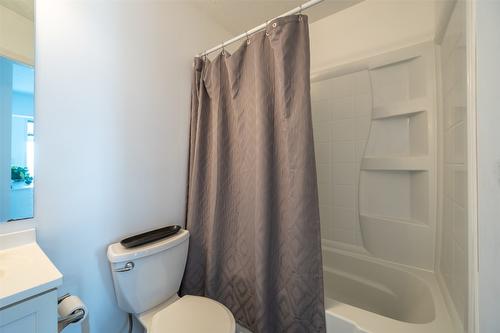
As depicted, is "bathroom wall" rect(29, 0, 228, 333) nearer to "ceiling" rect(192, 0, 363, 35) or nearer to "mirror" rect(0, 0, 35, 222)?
"mirror" rect(0, 0, 35, 222)

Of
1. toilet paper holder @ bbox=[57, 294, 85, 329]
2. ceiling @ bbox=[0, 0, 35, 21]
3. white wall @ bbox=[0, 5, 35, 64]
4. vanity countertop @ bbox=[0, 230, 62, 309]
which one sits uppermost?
ceiling @ bbox=[0, 0, 35, 21]

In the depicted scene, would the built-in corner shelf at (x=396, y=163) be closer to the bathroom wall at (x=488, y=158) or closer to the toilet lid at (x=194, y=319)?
the bathroom wall at (x=488, y=158)

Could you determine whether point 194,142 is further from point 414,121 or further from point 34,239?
point 414,121

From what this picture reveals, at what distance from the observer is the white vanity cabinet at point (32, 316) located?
0.46m

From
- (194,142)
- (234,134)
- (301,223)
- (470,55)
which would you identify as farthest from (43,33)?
(470,55)

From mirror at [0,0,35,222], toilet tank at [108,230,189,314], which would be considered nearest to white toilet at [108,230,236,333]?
toilet tank at [108,230,189,314]

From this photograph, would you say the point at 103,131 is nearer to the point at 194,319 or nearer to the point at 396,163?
the point at 194,319

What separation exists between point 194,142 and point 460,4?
134cm

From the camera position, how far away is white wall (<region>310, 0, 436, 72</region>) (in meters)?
1.20

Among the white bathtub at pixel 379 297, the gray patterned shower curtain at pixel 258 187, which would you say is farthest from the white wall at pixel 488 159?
the gray patterned shower curtain at pixel 258 187

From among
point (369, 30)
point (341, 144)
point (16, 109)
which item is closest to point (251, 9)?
point (369, 30)

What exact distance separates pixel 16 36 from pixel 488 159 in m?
1.69

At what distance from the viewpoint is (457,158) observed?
74cm

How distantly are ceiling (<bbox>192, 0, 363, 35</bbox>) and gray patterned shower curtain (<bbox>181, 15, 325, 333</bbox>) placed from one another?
44 cm
